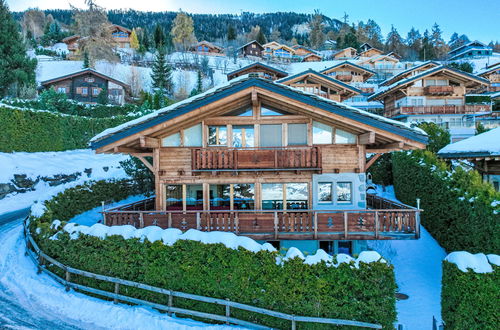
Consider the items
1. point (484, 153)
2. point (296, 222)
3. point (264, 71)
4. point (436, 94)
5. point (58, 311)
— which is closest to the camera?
point (58, 311)

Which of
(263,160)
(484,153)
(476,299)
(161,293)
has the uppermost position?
(484,153)

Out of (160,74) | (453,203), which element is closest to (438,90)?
(453,203)

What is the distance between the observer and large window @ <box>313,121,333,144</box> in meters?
14.7

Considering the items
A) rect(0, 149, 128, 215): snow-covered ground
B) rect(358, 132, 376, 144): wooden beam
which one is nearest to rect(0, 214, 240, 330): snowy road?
rect(0, 149, 128, 215): snow-covered ground

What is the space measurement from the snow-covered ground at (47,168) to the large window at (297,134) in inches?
533

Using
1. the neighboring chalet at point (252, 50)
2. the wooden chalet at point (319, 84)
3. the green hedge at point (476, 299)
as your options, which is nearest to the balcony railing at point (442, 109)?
the wooden chalet at point (319, 84)

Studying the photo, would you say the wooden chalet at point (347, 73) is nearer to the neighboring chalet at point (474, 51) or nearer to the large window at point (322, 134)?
the large window at point (322, 134)

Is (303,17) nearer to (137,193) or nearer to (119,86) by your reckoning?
(119,86)

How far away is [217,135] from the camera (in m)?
15.1

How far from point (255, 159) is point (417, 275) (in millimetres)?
8493

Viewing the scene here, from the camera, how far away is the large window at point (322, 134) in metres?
14.7

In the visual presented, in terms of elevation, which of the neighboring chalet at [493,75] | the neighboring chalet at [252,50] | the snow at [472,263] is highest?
the neighboring chalet at [252,50]

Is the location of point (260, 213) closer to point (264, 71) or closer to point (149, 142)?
point (149, 142)

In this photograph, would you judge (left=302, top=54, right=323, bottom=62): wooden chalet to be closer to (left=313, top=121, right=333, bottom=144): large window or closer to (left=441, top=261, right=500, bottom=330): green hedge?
(left=313, top=121, right=333, bottom=144): large window
